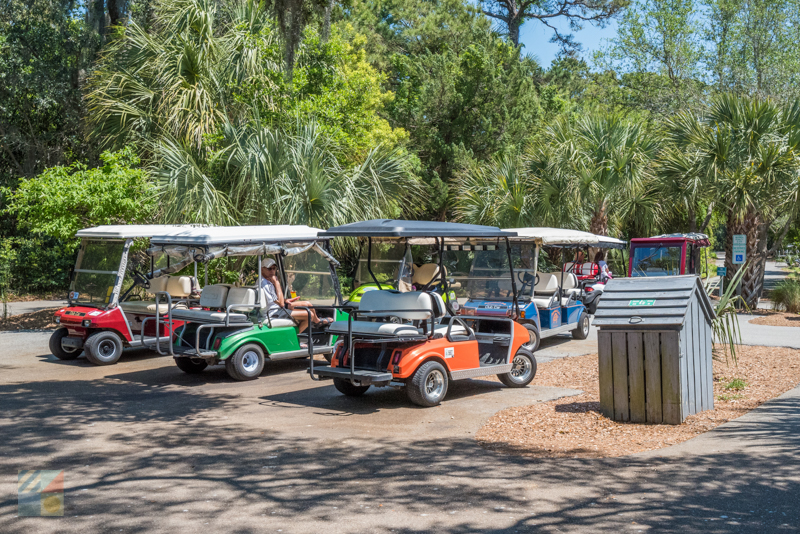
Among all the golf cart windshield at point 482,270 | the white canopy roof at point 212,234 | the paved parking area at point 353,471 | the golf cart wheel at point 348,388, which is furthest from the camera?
the golf cart windshield at point 482,270

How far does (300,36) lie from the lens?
2025cm

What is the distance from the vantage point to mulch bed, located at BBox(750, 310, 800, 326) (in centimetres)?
1684

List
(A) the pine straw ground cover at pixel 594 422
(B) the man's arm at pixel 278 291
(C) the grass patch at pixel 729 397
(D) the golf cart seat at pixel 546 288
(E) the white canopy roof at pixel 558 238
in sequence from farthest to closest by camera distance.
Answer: (D) the golf cart seat at pixel 546 288, (E) the white canopy roof at pixel 558 238, (B) the man's arm at pixel 278 291, (C) the grass patch at pixel 729 397, (A) the pine straw ground cover at pixel 594 422

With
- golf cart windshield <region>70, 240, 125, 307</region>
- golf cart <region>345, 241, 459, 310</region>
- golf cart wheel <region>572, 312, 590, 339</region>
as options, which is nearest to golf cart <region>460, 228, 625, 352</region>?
golf cart wheel <region>572, 312, 590, 339</region>

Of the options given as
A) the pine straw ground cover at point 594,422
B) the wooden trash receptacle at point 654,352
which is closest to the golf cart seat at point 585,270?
the pine straw ground cover at point 594,422

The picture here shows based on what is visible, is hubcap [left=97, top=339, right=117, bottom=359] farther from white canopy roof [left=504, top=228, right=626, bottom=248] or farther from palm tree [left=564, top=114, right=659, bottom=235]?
palm tree [left=564, top=114, right=659, bottom=235]

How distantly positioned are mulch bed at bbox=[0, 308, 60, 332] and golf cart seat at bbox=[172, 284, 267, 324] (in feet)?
24.2

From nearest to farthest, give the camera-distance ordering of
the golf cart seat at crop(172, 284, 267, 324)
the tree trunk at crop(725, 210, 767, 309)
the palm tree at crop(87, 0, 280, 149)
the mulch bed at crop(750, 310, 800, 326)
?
the golf cart seat at crop(172, 284, 267, 324), the palm tree at crop(87, 0, 280, 149), the mulch bed at crop(750, 310, 800, 326), the tree trunk at crop(725, 210, 767, 309)

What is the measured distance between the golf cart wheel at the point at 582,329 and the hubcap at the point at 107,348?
834 centimetres

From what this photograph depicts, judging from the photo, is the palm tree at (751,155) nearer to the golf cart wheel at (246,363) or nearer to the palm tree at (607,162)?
the palm tree at (607,162)

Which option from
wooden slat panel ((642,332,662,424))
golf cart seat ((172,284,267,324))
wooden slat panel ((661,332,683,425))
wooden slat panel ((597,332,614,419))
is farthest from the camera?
golf cart seat ((172,284,267,324))

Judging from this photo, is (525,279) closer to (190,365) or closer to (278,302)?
(278,302)

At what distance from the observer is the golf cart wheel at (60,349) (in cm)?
1177

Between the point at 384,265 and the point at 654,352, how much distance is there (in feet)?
18.3
